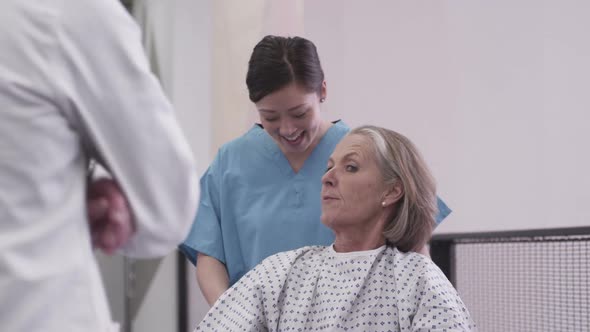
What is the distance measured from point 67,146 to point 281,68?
3.54ft

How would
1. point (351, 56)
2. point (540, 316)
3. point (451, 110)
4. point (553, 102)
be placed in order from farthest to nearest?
point (351, 56), point (451, 110), point (553, 102), point (540, 316)

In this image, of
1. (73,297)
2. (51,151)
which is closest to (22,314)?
(73,297)

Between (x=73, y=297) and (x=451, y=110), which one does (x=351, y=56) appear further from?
(x=73, y=297)

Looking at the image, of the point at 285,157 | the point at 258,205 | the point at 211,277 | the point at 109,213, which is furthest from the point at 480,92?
the point at 109,213

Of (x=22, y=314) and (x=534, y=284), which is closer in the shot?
(x=22, y=314)

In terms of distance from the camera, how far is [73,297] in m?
0.91

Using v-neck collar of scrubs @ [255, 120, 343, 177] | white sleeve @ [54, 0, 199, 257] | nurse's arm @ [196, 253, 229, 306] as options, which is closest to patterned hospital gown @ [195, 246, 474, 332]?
nurse's arm @ [196, 253, 229, 306]

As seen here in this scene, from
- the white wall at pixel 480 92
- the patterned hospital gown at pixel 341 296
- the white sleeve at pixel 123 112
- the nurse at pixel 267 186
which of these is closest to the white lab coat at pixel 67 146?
the white sleeve at pixel 123 112

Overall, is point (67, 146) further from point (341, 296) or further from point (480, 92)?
point (480, 92)

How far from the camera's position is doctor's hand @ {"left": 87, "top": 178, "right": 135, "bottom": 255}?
3.17ft

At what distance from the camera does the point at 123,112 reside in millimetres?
930

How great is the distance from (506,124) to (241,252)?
1.28 metres

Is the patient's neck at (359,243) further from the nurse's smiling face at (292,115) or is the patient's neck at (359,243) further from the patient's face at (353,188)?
the nurse's smiling face at (292,115)

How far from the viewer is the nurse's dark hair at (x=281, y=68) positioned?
1960 millimetres
